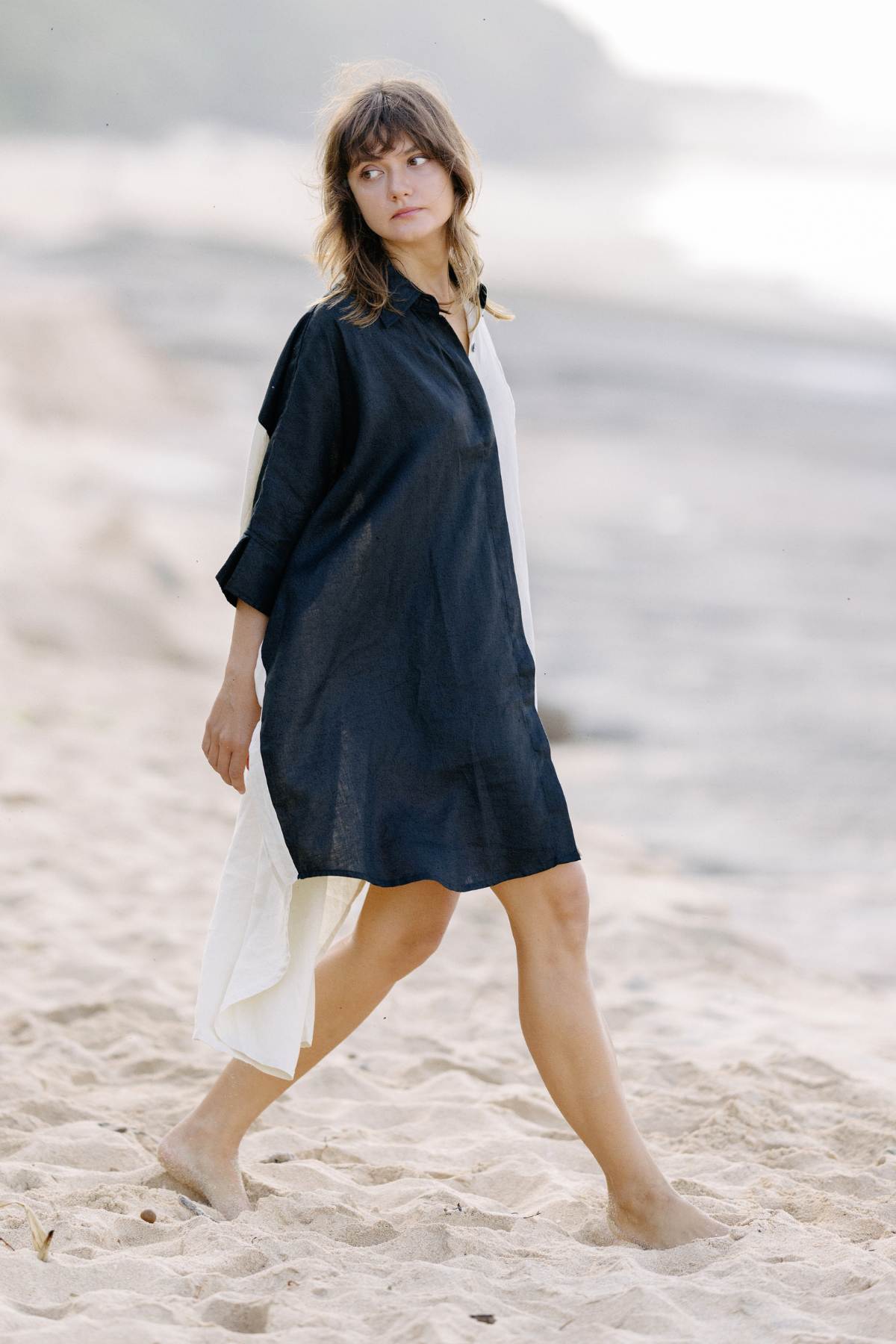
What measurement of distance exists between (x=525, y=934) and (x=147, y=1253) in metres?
0.76

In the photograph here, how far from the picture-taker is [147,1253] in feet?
7.41

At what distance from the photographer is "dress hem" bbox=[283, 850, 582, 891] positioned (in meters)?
2.27

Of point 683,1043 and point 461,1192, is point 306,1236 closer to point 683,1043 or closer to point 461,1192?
point 461,1192

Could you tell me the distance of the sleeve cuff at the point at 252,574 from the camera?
2.31 metres

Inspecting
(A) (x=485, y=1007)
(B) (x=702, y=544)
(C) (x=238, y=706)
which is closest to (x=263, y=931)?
(C) (x=238, y=706)

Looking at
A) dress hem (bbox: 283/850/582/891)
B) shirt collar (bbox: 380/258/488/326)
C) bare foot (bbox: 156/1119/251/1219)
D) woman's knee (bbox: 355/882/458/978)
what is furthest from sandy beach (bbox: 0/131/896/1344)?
shirt collar (bbox: 380/258/488/326)

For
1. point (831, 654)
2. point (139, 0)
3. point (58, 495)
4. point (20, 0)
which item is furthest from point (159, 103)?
point (831, 654)

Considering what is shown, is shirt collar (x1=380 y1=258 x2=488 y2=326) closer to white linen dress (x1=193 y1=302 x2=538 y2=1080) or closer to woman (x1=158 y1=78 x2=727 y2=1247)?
woman (x1=158 y1=78 x2=727 y2=1247)

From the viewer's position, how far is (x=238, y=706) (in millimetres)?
2381

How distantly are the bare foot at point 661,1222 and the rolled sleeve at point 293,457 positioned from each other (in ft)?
3.72

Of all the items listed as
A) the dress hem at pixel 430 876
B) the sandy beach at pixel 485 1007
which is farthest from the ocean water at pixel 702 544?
the dress hem at pixel 430 876

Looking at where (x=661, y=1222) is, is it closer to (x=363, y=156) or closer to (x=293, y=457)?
(x=293, y=457)

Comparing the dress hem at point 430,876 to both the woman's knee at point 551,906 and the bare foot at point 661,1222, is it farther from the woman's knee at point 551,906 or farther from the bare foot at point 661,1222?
the bare foot at point 661,1222

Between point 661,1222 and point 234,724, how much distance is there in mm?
1056
